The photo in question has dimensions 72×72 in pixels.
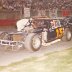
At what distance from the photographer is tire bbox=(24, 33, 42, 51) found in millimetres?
8391

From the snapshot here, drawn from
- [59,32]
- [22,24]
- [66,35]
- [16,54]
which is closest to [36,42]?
[16,54]

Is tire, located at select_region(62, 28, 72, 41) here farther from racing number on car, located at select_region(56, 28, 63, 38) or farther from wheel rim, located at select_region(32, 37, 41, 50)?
wheel rim, located at select_region(32, 37, 41, 50)

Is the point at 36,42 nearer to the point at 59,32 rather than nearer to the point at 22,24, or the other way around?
the point at 22,24

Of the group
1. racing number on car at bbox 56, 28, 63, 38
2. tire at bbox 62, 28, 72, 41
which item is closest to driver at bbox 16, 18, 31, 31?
racing number on car at bbox 56, 28, 63, 38

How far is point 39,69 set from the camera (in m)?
6.47

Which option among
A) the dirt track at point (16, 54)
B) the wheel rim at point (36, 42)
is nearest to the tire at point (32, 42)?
the wheel rim at point (36, 42)

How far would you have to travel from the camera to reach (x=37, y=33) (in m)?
8.96

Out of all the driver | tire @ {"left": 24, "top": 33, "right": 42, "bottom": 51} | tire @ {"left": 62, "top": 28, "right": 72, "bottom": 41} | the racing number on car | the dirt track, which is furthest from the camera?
tire @ {"left": 62, "top": 28, "right": 72, "bottom": 41}

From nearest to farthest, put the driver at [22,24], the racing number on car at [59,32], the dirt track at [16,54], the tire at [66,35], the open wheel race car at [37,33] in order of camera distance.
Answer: the dirt track at [16,54] → the open wheel race car at [37,33] → the driver at [22,24] → the racing number on car at [59,32] → the tire at [66,35]

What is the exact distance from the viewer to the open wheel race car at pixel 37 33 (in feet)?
28.1

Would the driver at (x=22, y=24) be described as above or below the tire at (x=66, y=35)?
above

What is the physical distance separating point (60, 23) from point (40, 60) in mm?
3526

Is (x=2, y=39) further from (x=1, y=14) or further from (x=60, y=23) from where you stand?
(x=1, y=14)

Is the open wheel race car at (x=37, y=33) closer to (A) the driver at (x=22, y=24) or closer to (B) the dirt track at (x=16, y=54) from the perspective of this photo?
(A) the driver at (x=22, y=24)
